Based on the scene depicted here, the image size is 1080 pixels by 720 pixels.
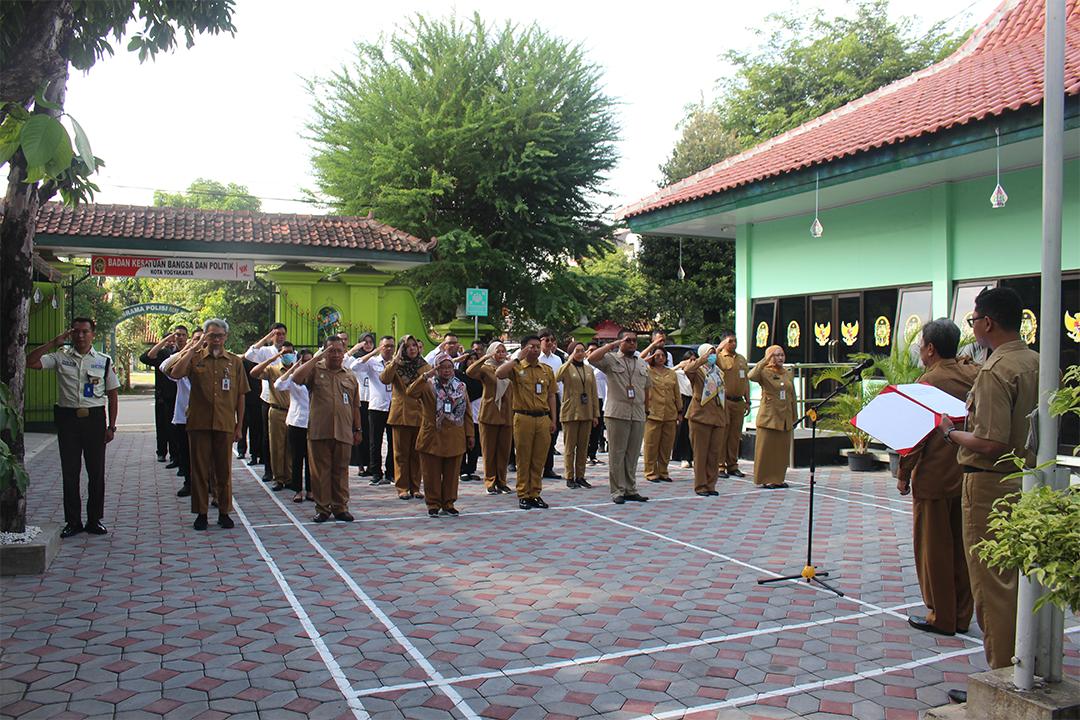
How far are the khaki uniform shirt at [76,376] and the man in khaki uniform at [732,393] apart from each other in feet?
24.1

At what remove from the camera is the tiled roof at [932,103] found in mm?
9961

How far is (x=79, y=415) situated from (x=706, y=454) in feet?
23.1

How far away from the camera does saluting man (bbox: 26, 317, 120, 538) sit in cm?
721

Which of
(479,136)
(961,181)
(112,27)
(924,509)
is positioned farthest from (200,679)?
(479,136)

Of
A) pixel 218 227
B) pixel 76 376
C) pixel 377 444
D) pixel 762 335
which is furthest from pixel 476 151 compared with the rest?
pixel 76 376

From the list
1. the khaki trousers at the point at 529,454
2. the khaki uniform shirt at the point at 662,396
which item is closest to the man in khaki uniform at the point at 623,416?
the khaki trousers at the point at 529,454

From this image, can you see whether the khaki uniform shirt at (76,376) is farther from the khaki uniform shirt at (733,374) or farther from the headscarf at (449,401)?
the khaki uniform shirt at (733,374)

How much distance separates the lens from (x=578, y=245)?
27156 millimetres

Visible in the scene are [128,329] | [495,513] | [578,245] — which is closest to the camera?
[495,513]

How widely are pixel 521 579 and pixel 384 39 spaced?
25.2 meters

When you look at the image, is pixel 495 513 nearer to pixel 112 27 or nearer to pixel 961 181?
pixel 112 27

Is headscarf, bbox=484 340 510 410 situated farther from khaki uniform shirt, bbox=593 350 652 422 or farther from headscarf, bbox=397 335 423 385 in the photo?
khaki uniform shirt, bbox=593 350 652 422

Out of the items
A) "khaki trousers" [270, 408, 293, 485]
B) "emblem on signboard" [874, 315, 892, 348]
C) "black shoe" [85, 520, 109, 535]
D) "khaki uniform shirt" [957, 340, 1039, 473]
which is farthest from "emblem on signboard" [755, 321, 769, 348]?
"black shoe" [85, 520, 109, 535]

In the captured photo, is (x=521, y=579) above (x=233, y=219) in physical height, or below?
below
